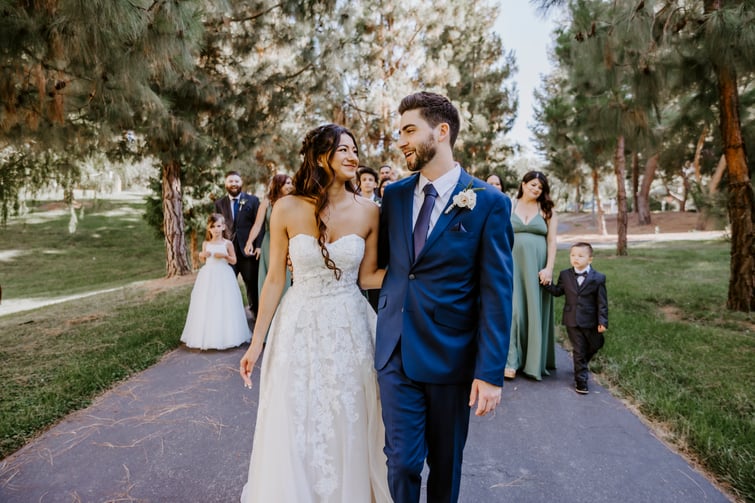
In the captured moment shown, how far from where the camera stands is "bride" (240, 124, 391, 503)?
7.45 ft

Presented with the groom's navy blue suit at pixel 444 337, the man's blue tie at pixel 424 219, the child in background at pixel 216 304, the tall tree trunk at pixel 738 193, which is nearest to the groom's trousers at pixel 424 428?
the groom's navy blue suit at pixel 444 337

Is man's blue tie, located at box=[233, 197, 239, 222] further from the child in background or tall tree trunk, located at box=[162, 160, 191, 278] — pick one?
tall tree trunk, located at box=[162, 160, 191, 278]

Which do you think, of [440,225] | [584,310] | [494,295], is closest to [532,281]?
[584,310]

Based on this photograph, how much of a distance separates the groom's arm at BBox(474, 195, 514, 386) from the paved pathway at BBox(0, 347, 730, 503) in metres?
1.20

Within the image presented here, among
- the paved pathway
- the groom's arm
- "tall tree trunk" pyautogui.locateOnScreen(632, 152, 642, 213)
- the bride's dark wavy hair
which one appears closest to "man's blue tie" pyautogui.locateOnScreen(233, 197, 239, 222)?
the paved pathway

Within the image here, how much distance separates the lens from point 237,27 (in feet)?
37.6

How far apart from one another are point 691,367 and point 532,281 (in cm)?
204

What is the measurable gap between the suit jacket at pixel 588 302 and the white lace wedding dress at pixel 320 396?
2762 millimetres

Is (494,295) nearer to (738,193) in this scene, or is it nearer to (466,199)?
(466,199)

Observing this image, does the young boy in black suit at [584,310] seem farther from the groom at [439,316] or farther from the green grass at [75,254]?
the green grass at [75,254]

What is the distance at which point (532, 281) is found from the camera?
4832 mm

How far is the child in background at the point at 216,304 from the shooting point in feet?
19.6

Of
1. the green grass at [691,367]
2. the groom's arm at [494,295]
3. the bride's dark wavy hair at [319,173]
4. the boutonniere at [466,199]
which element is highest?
the bride's dark wavy hair at [319,173]

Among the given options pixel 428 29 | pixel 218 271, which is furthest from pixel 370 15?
pixel 218 271
